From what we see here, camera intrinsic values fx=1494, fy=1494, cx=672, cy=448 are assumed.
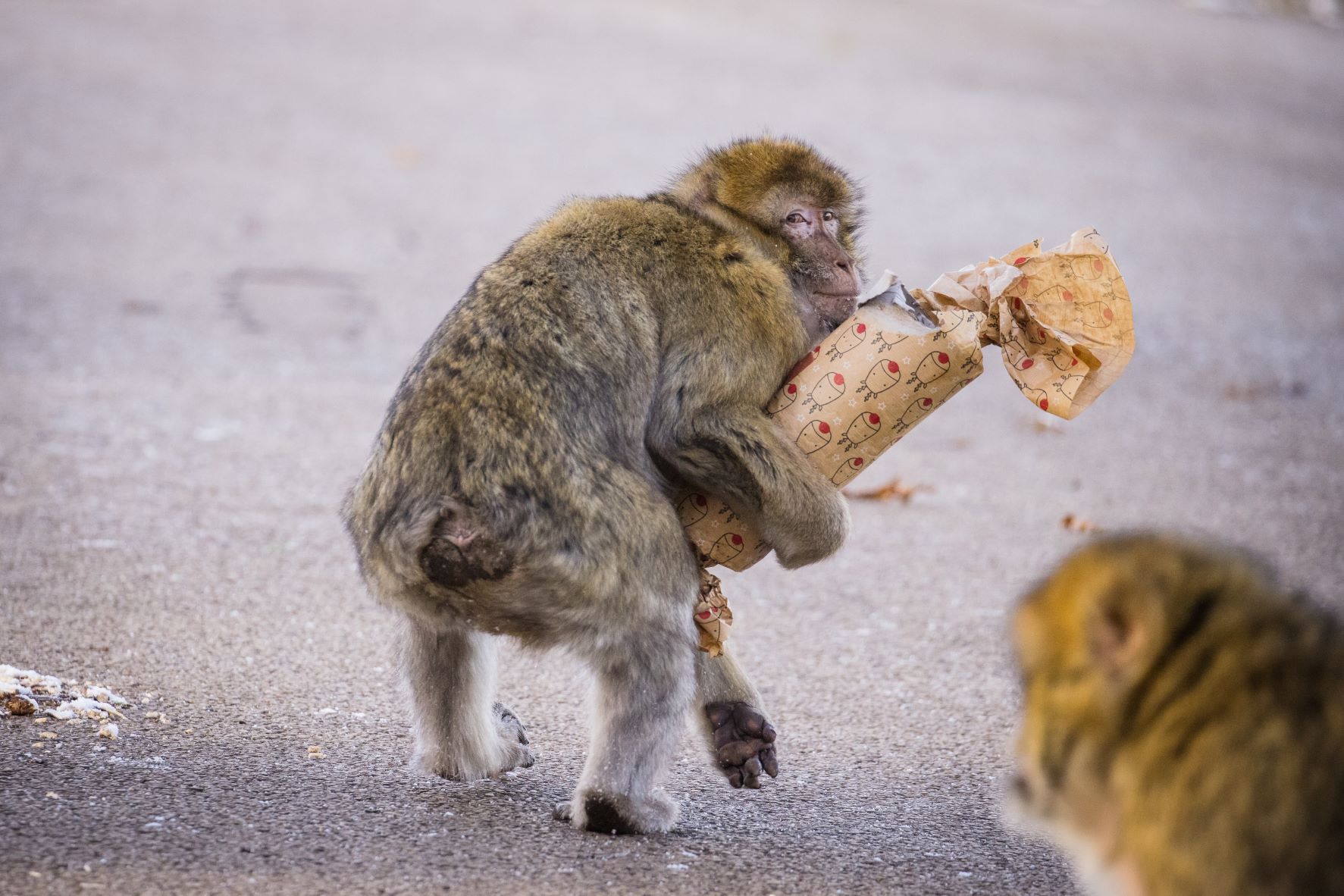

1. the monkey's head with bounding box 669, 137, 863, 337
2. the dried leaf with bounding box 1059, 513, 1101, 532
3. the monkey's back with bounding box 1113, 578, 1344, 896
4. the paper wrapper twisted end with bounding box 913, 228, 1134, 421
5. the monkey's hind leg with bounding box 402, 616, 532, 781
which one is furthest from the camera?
the dried leaf with bounding box 1059, 513, 1101, 532

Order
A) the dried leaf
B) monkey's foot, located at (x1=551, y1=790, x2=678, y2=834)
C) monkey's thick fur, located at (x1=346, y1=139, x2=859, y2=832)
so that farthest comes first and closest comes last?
the dried leaf, monkey's foot, located at (x1=551, y1=790, x2=678, y2=834), monkey's thick fur, located at (x1=346, y1=139, x2=859, y2=832)

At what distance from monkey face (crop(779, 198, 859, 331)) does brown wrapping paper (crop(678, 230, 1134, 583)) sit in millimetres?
132

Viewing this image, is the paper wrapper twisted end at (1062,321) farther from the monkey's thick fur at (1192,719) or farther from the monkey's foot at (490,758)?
the monkey's foot at (490,758)

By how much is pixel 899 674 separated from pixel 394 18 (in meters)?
10.3

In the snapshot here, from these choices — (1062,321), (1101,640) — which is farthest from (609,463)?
(1101,640)

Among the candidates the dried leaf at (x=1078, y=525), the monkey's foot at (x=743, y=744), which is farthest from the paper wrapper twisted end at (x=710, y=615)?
the dried leaf at (x=1078, y=525)

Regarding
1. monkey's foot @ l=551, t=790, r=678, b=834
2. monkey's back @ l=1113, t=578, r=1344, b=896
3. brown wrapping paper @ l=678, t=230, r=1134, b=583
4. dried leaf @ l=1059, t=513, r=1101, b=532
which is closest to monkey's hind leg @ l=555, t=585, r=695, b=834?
monkey's foot @ l=551, t=790, r=678, b=834

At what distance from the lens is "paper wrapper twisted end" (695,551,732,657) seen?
3211 mm

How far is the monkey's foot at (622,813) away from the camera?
2932 millimetres

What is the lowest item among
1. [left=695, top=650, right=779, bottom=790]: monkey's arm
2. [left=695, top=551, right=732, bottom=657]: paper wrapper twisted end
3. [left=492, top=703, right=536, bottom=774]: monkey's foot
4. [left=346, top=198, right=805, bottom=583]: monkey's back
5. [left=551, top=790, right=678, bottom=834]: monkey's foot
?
[left=492, top=703, right=536, bottom=774]: monkey's foot

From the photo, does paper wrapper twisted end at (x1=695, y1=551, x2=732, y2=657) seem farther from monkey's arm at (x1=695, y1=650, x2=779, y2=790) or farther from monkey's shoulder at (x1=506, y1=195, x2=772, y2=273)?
monkey's shoulder at (x1=506, y1=195, x2=772, y2=273)

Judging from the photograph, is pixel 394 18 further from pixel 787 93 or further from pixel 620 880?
pixel 620 880

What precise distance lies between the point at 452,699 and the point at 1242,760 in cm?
187

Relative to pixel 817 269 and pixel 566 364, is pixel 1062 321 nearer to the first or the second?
pixel 817 269
